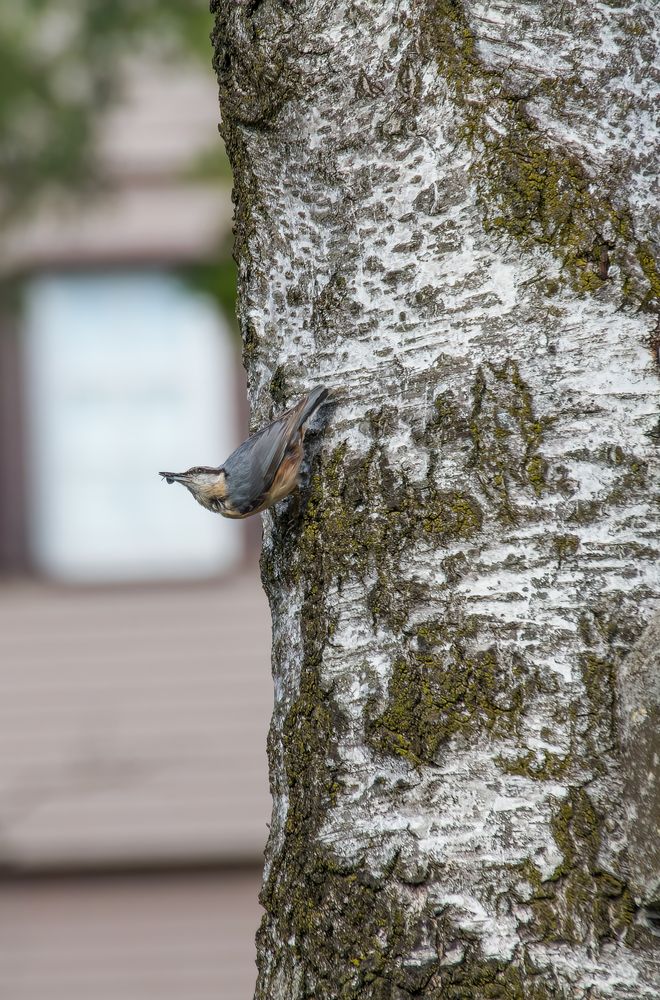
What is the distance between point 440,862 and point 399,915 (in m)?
0.08

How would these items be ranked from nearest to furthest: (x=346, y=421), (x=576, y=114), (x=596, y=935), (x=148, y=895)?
(x=596, y=935), (x=576, y=114), (x=346, y=421), (x=148, y=895)

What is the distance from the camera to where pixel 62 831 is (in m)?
7.30

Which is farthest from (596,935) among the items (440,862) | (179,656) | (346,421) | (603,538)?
(179,656)

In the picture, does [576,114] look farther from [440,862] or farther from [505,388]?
[440,862]

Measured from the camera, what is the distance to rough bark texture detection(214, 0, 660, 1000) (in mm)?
1272

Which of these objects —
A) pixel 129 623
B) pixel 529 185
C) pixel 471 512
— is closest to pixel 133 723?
pixel 129 623

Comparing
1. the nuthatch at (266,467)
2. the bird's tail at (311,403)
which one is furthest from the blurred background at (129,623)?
the bird's tail at (311,403)

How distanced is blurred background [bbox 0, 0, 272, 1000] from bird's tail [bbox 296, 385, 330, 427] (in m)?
5.67

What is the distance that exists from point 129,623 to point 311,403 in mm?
6310

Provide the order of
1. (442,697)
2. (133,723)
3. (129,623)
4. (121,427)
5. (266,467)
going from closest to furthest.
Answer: (442,697)
(266,467)
(133,723)
(129,623)
(121,427)

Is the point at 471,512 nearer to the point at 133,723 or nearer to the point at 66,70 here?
the point at 66,70

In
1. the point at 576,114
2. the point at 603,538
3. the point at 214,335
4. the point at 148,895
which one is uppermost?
the point at 214,335

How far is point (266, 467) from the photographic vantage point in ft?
5.47

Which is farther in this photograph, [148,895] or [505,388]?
[148,895]
